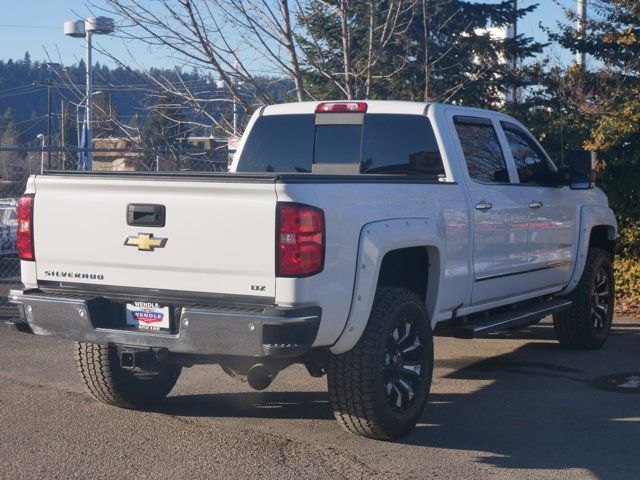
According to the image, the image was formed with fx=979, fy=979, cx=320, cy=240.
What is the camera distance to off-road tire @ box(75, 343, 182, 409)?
654 cm

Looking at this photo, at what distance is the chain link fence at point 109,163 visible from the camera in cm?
1227

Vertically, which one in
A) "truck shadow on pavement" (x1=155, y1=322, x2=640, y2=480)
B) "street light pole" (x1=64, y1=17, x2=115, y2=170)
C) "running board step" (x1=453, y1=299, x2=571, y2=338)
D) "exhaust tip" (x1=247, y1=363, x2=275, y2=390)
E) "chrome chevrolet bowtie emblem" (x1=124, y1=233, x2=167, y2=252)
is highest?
"street light pole" (x1=64, y1=17, x2=115, y2=170)

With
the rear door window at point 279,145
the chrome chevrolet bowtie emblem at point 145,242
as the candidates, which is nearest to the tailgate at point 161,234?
the chrome chevrolet bowtie emblem at point 145,242

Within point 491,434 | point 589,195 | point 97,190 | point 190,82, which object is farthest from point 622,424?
point 190,82

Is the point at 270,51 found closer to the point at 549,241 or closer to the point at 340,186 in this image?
the point at 549,241

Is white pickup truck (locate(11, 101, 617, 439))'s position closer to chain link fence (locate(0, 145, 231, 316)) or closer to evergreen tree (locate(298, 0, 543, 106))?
chain link fence (locate(0, 145, 231, 316))

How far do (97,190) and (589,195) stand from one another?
5067mm

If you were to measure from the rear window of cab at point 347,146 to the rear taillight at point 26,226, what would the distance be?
6.93ft

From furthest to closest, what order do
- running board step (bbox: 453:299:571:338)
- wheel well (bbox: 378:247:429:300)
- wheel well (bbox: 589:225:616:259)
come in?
wheel well (bbox: 589:225:616:259) → running board step (bbox: 453:299:571:338) → wheel well (bbox: 378:247:429:300)

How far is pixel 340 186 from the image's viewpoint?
18.3ft

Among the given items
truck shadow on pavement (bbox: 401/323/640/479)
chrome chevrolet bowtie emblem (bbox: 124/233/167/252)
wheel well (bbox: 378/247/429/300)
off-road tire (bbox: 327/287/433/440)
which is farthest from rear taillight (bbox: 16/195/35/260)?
truck shadow on pavement (bbox: 401/323/640/479)

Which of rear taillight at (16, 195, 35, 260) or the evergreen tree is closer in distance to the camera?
rear taillight at (16, 195, 35, 260)

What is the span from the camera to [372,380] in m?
5.68

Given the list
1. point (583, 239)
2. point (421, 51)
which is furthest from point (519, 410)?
point (421, 51)
